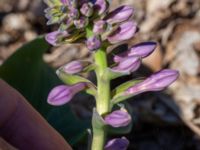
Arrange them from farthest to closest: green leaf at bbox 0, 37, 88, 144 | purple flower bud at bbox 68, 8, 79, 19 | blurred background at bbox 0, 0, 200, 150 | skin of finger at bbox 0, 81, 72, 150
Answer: blurred background at bbox 0, 0, 200, 150, green leaf at bbox 0, 37, 88, 144, skin of finger at bbox 0, 81, 72, 150, purple flower bud at bbox 68, 8, 79, 19

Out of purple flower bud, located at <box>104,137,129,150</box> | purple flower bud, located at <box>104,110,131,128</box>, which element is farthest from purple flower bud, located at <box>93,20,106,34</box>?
purple flower bud, located at <box>104,137,129,150</box>

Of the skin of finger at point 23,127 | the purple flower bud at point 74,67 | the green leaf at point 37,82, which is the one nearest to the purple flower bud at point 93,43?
the purple flower bud at point 74,67

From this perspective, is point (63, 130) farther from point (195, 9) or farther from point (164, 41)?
point (195, 9)

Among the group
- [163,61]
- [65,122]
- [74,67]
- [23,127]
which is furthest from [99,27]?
[163,61]

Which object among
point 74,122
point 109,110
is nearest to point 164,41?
point 74,122

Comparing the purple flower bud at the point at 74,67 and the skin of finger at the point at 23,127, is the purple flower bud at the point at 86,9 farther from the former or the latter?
the skin of finger at the point at 23,127

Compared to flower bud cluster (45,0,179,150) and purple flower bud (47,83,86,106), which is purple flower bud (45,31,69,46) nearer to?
flower bud cluster (45,0,179,150)
